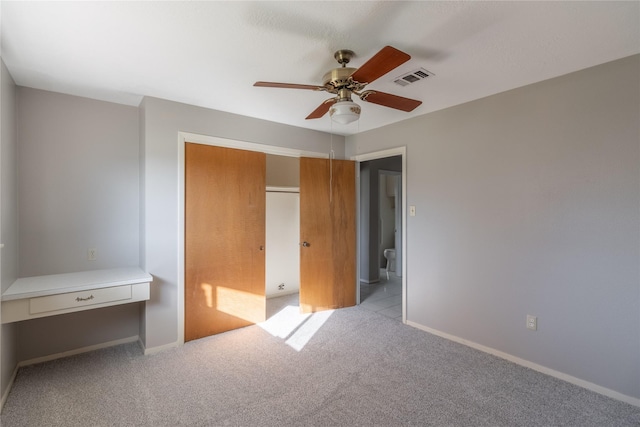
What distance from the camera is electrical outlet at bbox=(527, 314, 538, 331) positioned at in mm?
2513

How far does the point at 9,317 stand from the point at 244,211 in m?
1.98

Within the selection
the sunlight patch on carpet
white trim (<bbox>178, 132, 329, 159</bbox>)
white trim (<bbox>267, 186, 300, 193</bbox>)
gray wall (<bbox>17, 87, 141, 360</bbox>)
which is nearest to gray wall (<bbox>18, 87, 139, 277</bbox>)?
gray wall (<bbox>17, 87, 141, 360</bbox>)

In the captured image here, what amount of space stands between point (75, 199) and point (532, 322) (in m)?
4.21

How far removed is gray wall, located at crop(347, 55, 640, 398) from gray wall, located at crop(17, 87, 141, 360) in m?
3.09

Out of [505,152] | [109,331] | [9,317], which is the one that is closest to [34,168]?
[9,317]

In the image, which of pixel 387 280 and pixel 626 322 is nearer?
pixel 626 322

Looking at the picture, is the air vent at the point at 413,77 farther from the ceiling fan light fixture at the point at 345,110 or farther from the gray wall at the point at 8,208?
the gray wall at the point at 8,208

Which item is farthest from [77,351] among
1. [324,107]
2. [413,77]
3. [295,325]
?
[413,77]

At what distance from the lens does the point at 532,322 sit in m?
2.53

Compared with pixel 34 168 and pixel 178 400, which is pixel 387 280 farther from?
pixel 34 168

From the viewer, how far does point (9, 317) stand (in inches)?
81.6

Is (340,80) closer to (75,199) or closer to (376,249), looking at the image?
(75,199)

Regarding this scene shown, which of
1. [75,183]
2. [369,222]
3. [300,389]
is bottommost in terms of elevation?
[300,389]

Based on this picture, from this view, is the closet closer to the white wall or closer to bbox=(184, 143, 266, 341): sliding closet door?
bbox=(184, 143, 266, 341): sliding closet door
